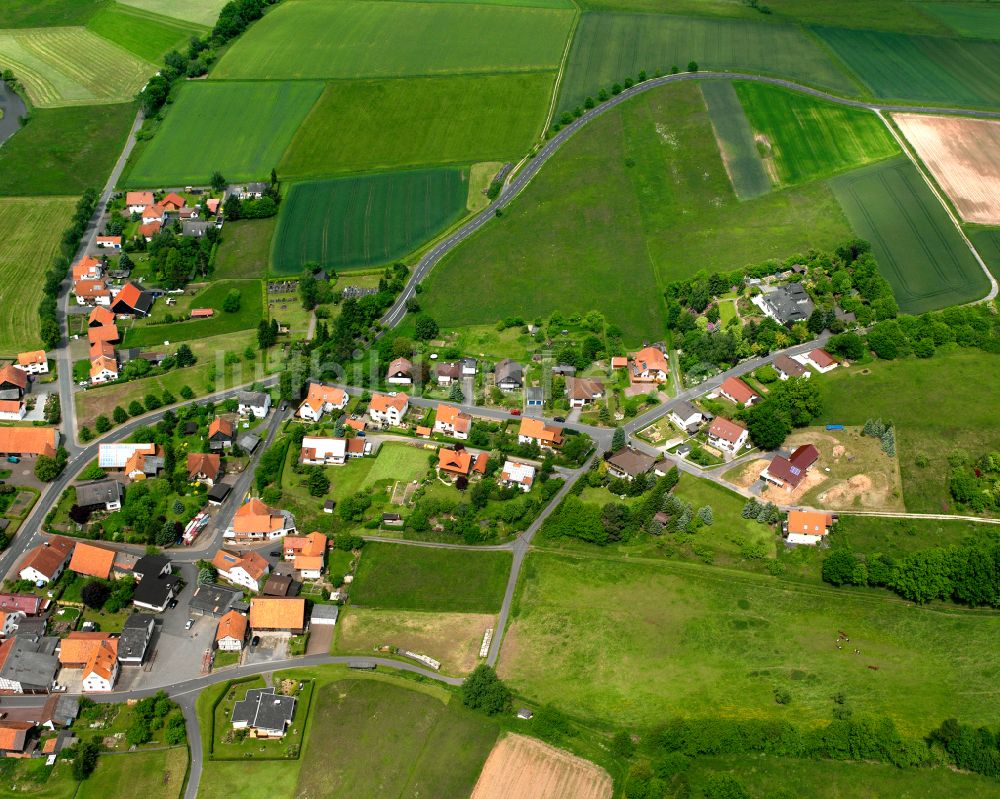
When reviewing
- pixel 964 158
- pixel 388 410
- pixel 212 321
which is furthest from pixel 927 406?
pixel 212 321

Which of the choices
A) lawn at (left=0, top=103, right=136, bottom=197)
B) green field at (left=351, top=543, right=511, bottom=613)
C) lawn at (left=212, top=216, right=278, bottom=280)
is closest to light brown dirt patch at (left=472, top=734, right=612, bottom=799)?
green field at (left=351, top=543, right=511, bottom=613)

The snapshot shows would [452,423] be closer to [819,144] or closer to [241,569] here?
[241,569]

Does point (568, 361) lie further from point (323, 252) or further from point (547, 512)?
point (323, 252)

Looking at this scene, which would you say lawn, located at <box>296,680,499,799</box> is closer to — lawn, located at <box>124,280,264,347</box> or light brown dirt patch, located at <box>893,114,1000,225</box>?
lawn, located at <box>124,280,264,347</box>

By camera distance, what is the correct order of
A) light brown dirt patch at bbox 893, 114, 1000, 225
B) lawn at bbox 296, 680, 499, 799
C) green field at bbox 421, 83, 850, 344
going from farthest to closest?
light brown dirt patch at bbox 893, 114, 1000, 225 → green field at bbox 421, 83, 850, 344 → lawn at bbox 296, 680, 499, 799

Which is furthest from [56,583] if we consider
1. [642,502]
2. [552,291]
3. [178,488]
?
[552,291]

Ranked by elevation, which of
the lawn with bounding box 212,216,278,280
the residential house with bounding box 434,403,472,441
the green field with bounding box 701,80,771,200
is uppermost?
the green field with bounding box 701,80,771,200
